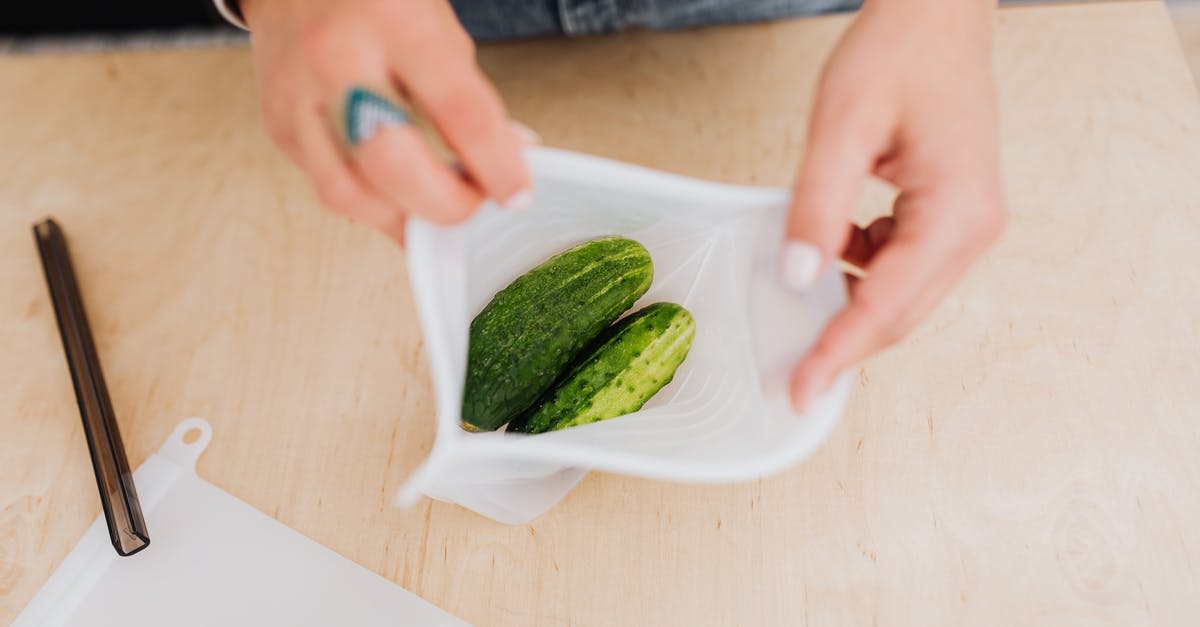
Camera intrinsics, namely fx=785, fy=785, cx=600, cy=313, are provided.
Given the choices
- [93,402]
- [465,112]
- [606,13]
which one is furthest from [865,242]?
[93,402]

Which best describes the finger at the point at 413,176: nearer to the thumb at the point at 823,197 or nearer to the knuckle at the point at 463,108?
the knuckle at the point at 463,108

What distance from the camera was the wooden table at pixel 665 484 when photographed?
656mm

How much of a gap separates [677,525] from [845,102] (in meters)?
0.38

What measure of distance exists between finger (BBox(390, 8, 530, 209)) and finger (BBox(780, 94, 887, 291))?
164 mm

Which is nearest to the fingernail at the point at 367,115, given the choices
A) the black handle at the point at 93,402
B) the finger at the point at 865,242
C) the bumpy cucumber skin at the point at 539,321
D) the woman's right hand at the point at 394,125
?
the woman's right hand at the point at 394,125

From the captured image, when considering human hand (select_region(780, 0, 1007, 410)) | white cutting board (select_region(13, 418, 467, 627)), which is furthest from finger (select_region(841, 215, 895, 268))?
white cutting board (select_region(13, 418, 467, 627))

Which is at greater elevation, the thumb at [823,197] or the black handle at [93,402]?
the thumb at [823,197]

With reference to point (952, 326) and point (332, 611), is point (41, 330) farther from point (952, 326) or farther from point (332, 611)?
point (952, 326)

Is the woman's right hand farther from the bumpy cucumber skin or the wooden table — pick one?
the wooden table

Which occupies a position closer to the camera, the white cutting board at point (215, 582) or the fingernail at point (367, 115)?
the fingernail at point (367, 115)

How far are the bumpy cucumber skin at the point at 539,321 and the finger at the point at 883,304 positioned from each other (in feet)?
0.56

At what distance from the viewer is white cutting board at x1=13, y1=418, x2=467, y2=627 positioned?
0.67 m

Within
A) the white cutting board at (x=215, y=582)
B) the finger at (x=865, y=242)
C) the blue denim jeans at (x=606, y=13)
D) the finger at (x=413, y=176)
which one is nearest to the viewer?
the finger at (x=413, y=176)

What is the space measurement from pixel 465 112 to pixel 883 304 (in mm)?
271
